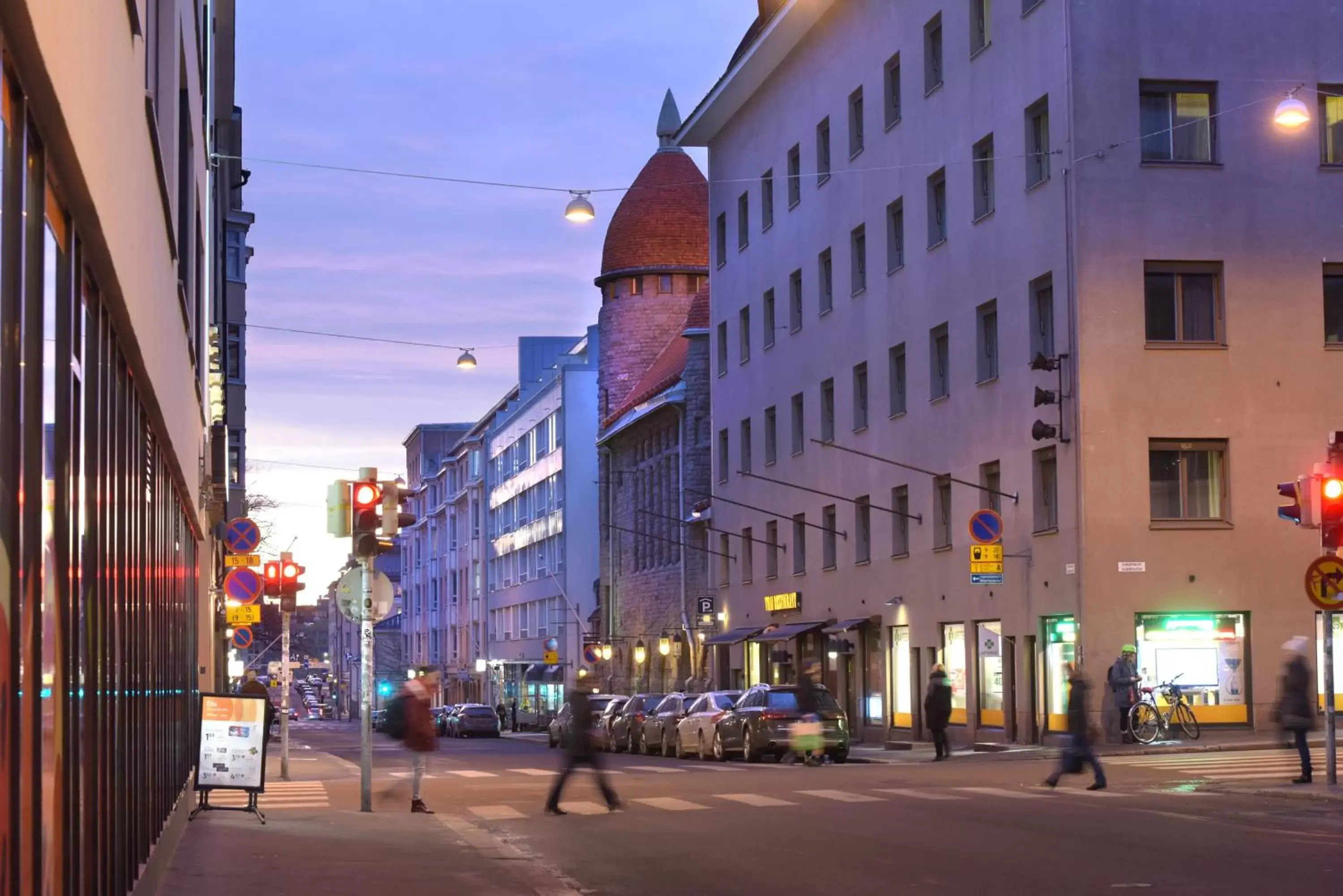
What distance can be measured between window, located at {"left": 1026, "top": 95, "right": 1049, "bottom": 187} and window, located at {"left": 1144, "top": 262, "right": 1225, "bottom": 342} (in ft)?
10.0

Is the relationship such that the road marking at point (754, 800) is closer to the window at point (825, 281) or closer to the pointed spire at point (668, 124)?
the window at point (825, 281)

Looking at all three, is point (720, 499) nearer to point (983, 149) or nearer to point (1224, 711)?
point (983, 149)

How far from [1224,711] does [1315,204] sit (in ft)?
31.3

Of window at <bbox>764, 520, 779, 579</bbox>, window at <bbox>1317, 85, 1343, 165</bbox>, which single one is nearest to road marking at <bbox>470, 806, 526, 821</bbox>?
window at <bbox>1317, 85, 1343, 165</bbox>

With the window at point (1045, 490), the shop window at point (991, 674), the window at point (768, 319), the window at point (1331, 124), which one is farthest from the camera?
the window at point (768, 319)

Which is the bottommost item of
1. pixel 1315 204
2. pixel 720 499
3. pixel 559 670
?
pixel 559 670

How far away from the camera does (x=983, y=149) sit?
142ft

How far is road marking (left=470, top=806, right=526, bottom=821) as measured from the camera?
2306 centimetres

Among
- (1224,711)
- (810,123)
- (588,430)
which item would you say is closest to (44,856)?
(1224,711)

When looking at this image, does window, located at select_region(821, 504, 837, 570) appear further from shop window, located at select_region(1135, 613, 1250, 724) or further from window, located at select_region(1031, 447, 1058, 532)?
shop window, located at select_region(1135, 613, 1250, 724)

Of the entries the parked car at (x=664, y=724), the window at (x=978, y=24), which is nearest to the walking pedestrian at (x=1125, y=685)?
the parked car at (x=664, y=724)

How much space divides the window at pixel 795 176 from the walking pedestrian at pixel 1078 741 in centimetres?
3338

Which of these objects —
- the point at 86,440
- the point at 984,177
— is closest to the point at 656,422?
the point at 984,177

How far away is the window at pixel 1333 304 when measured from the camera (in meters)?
38.5
